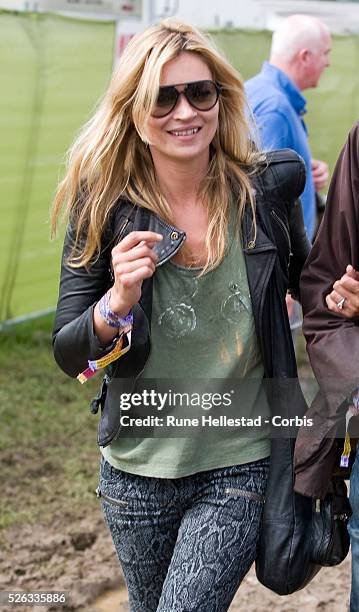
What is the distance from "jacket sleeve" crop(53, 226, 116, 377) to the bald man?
2.38 m

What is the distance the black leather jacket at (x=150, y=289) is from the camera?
7.89 feet

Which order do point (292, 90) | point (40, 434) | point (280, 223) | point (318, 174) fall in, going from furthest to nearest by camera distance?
point (40, 434)
point (318, 174)
point (292, 90)
point (280, 223)

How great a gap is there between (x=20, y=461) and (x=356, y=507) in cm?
340

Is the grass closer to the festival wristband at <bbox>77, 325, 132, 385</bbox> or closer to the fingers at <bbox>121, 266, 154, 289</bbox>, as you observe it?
the festival wristband at <bbox>77, 325, 132, 385</bbox>

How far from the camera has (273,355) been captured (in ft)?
8.09

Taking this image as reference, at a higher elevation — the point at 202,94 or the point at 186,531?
the point at 202,94

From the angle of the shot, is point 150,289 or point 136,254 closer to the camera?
point 136,254

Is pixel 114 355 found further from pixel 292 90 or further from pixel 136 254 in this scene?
pixel 292 90

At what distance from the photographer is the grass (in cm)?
504

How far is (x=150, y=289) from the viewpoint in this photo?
7.93ft

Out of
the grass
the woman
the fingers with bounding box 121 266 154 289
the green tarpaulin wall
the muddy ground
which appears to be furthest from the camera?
the green tarpaulin wall

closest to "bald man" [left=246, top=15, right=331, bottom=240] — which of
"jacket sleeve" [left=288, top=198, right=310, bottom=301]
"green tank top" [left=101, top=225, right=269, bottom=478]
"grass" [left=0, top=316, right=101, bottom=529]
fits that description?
"grass" [left=0, top=316, right=101, bottom=529]

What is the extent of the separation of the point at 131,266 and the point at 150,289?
217 mm

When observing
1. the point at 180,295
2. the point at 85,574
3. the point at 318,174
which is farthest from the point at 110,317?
the point at 318,174
